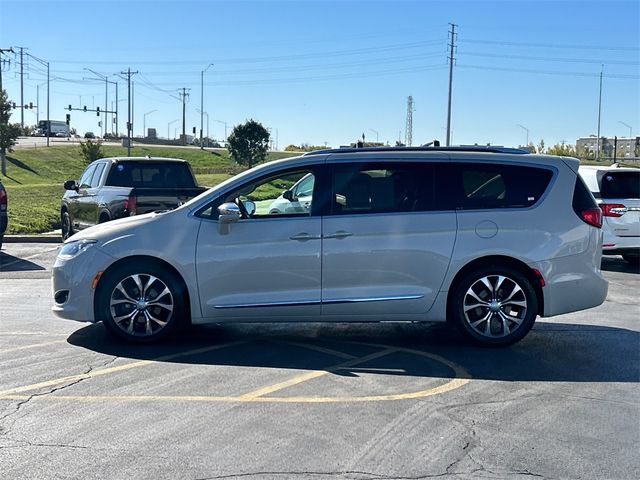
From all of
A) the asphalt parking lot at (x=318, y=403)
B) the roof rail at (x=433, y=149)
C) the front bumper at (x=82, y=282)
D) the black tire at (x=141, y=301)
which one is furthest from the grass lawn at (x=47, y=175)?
the roof rail at (x=433, y=149)

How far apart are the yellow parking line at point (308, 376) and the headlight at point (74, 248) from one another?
2.37 metres

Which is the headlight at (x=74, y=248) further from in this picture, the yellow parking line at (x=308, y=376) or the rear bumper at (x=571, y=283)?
the rear bumper at (x=571, y=283)

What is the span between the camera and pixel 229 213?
652 cm

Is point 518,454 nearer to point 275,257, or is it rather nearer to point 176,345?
point 275,257

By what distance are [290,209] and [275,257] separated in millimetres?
502

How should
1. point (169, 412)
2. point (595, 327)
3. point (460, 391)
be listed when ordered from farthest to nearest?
point (595, 327)
point (460, 391)
point (169, 412)

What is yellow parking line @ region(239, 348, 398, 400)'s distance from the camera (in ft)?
17.7

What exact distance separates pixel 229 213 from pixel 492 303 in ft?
8.48

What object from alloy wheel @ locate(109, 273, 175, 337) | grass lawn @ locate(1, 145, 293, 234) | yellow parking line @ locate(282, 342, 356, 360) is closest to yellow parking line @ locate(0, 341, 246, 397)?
alloy wheel @ locate(109, 273, 175, 337)

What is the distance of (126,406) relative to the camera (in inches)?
199

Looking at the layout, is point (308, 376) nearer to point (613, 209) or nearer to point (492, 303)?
point (492, 303)

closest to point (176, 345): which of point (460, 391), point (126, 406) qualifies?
point (126, 406)

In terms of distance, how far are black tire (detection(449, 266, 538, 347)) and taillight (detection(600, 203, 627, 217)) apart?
6.31 m

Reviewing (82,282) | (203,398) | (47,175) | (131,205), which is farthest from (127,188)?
(47,175)
